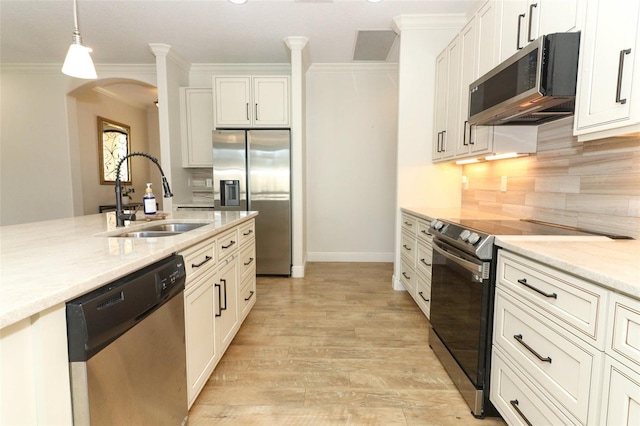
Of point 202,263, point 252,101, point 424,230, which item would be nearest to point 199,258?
point 202,263

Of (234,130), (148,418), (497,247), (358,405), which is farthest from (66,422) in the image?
(234,130)

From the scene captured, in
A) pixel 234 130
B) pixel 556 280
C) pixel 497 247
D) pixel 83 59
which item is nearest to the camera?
pixel 556 280

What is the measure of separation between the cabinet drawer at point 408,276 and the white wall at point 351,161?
1.25 meters

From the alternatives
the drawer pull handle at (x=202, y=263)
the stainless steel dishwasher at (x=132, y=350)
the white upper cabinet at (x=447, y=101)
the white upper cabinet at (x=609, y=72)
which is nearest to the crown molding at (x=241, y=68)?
the white upper cabinet at (x=447, y=101)

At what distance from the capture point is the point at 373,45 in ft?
12.1

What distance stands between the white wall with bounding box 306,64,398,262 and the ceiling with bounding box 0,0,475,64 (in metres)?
0.37

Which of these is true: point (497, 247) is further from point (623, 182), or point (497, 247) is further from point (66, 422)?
point (66, 422)

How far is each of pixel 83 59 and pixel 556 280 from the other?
2.86 m

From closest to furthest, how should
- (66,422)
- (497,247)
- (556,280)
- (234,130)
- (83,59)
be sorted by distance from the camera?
(66,422) < (556,280) < (497,247) < (83,59) < (234,130)

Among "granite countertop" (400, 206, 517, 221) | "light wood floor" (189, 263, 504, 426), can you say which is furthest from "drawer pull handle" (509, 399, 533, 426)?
"granite countertop" (400, 206, 517, 221)

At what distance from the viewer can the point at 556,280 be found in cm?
106

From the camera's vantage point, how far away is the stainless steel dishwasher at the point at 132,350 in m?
0.80

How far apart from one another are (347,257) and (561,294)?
11.6 feet

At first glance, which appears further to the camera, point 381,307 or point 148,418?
point 381,307
